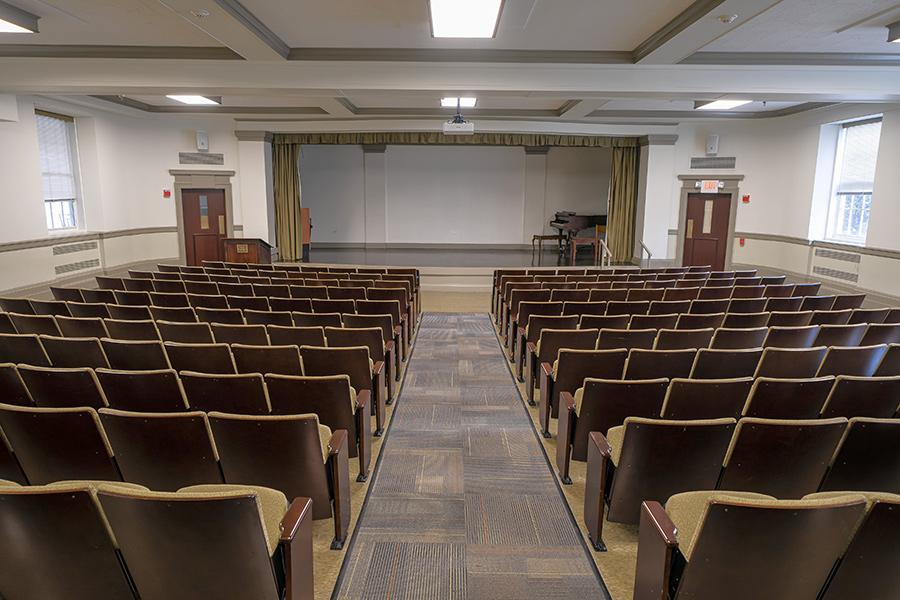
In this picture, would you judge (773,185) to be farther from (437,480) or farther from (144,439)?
(144,439)

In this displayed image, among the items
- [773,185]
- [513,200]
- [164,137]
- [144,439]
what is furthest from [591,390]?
[513,200]

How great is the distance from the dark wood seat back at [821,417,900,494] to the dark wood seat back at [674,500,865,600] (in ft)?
2.80

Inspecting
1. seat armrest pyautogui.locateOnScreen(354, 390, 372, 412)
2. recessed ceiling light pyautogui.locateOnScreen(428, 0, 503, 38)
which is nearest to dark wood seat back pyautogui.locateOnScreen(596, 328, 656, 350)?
seat armrest pyautogui.locateOnScreen(354, 390, 372, 412)

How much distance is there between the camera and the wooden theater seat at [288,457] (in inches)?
88.3

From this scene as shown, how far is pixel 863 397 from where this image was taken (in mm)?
2949

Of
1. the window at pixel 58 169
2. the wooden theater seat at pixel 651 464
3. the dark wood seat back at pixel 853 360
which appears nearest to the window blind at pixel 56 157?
the window at pixel 58 169

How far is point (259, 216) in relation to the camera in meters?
11.8

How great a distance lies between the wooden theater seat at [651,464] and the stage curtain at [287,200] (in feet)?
37.2

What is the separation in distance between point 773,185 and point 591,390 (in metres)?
10.2

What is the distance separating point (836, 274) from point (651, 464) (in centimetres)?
899

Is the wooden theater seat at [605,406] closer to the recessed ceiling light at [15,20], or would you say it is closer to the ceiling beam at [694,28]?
the ceiling beam at [694,28]

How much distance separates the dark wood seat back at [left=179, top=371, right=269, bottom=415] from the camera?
9.04ft

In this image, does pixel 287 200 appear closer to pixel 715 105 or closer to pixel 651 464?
pixel 715 105

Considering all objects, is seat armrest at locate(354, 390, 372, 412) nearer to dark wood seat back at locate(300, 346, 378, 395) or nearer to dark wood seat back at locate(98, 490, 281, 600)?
dark wood seat back at locate(300, 346, 378, 395)
